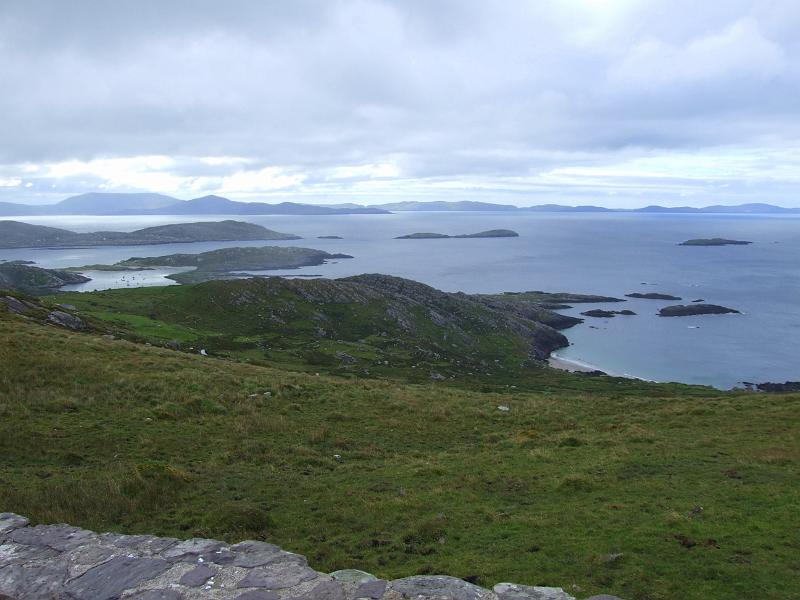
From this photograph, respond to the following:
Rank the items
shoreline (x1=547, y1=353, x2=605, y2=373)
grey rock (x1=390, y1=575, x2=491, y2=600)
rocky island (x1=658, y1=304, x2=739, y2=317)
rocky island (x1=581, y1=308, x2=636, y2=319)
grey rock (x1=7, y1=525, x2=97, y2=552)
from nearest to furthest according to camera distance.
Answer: grey rock (x1=390, y1=575, x2=491, y2=600) < grey rock (x1=7, y1=525, x2=97, y2=552) < shoreline (x1=547, y1=353, x2=605, y2=373) < rocky island (x1=658, y1=304, x2=739, y2=317) < rocky island (x1=581, y1=308, x2=636, y2=319)

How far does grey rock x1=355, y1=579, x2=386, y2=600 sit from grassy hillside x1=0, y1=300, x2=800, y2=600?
67.2 inches

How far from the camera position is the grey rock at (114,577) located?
9750 millimetres

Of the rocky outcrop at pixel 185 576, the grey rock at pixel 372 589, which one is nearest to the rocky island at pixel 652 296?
the rocky outcrop at pixel 185 576

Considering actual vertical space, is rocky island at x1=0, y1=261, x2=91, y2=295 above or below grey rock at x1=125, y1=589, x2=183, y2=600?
below

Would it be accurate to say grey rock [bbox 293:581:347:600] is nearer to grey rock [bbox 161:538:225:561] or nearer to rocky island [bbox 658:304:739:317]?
grey rock [bbox 161:538:225:561]

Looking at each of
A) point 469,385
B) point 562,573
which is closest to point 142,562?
point 562,573

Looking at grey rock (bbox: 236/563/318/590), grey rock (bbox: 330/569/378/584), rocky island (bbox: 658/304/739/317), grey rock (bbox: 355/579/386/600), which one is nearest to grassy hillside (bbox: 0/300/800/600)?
grey rock (bbox: 330/569/378/584)

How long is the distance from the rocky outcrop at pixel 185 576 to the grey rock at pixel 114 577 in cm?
1

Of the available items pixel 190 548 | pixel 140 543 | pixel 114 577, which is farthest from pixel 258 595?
pixel 140 543

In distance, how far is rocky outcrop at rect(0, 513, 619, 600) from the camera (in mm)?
9648

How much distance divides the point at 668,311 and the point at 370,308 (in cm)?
9378

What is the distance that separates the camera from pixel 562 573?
11.3 metres

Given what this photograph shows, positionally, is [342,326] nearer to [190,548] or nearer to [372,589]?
[190,548]

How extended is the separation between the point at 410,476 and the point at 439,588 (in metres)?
8.52
